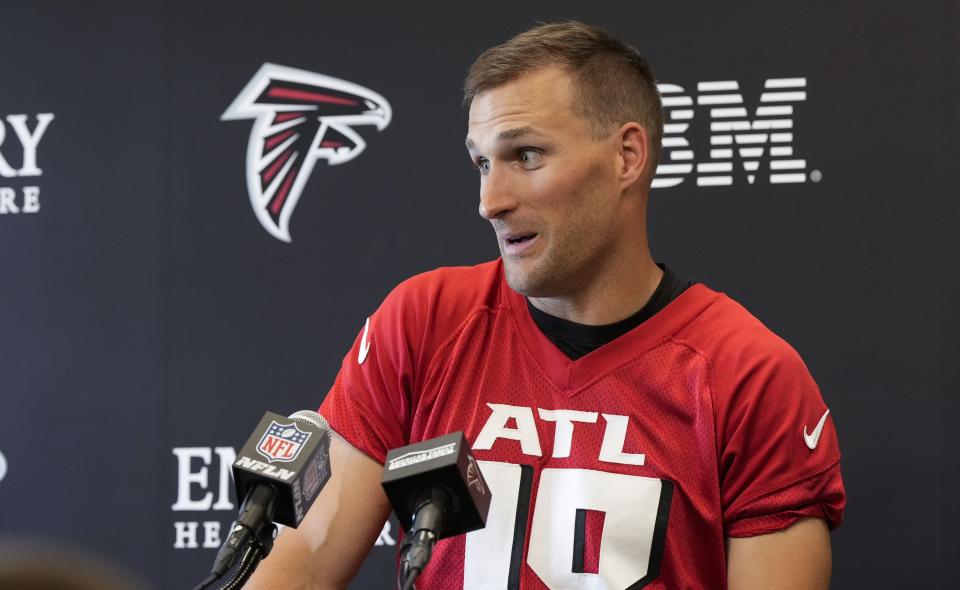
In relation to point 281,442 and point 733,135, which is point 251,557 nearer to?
point 281,442

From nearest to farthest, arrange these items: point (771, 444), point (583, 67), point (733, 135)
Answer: point (771, 444) < point (583, 67) < point (733, 135)

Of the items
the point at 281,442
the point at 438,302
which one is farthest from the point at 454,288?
the point at 281,442

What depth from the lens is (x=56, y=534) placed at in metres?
2.52

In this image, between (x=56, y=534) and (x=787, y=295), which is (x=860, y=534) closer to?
(x=787, y=295)

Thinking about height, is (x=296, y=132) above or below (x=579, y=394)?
above

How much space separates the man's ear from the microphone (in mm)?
727

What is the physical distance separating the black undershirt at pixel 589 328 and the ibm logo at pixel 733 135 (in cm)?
80

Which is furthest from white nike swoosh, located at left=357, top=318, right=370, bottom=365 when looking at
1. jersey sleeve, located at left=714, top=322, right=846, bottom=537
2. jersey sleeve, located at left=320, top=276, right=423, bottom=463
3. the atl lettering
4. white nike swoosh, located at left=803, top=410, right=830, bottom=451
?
white nike swoosh, located at left=803, top=410, right=830, bottom=451

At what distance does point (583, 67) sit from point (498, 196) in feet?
0.76

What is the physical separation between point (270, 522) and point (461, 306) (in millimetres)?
644

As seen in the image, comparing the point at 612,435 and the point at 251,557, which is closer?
the point at 251,557

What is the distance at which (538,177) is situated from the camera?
1.53 m

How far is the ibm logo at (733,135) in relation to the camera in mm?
2340

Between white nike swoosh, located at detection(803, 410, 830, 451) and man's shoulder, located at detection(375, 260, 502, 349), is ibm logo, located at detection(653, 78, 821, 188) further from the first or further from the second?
white nike swoosh, located at detection(803, 410, 830, 451)
